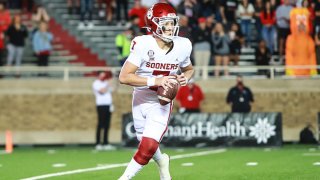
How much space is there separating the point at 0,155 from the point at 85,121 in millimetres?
4778

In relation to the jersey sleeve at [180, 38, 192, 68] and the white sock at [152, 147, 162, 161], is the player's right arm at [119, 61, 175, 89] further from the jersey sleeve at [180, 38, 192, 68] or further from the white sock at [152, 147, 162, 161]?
the white sock at [152, 147, 162, 161]

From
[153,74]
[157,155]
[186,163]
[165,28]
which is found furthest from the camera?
[186,163]

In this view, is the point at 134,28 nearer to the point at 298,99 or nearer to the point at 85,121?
the point at 85,121

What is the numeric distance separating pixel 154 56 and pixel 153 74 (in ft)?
0.85

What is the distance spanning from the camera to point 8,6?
29.7m

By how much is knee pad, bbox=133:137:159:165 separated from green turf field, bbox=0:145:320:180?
117 inches

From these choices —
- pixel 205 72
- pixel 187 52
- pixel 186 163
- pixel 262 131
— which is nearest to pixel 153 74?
pixel 187 52

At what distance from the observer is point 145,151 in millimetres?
11789

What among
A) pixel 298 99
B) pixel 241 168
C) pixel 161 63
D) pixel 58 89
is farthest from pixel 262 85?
pixel 161 63

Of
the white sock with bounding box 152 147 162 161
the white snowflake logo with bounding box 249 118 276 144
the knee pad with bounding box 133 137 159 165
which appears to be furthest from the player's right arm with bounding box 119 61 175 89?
the white snowflake logo with bounding box 249 118 276 144

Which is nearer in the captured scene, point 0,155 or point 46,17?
point 0,155

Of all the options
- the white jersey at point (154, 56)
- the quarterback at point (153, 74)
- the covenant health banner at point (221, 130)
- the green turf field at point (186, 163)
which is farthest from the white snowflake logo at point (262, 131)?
the white jersey at point (154, 56)

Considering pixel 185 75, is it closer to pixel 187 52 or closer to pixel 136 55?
pixel 187 52

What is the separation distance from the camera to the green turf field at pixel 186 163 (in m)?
15.3
